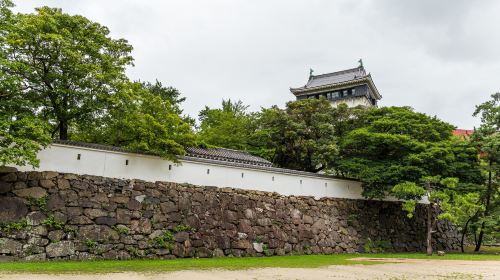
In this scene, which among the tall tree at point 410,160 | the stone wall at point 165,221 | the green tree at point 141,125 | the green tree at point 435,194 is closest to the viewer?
the stone wall at point 165,221

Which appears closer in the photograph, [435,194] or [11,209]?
[11,209]

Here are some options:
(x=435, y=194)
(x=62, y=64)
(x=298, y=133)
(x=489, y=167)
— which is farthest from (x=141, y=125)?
(x=489, y=167)

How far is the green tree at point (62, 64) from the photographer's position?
39.0 feet

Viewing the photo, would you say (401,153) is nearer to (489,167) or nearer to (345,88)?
(489,167)

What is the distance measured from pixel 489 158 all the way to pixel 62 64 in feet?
66.9

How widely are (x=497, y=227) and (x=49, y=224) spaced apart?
19511mm

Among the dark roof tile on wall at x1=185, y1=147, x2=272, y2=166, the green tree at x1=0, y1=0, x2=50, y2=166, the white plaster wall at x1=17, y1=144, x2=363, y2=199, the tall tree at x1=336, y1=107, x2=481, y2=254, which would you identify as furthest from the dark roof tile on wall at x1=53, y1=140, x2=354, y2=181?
the tall tree at x1=336, y1=107, x2=481, y2=254

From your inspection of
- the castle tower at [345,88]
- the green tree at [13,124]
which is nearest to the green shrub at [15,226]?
the green tree at [13,124]

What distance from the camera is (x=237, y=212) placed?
15883mm

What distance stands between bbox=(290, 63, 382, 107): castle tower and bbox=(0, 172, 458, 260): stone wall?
19.3 m

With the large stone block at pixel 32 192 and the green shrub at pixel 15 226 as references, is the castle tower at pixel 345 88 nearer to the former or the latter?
the large stone block at pixel 32 192

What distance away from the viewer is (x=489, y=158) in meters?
19.9

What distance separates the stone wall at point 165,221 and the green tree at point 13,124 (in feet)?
5.61

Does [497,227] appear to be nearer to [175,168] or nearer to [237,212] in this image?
[237,212]
